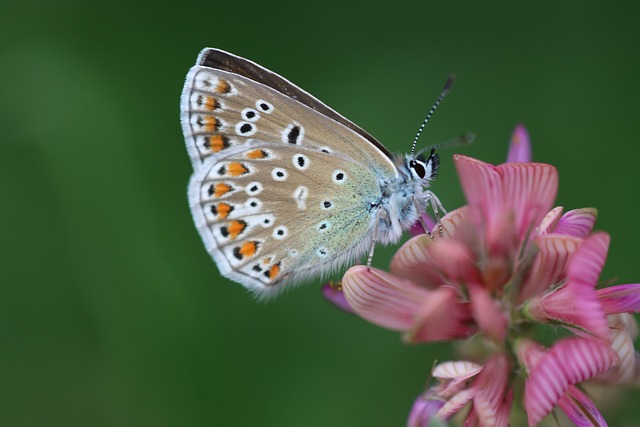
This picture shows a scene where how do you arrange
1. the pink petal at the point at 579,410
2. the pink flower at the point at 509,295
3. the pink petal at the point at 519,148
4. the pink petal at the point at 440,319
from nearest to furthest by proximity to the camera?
the pink petal at the point at 440,319
the pink flower at the point at 509,295
the pink petal at the point at 579,410
the pink petal at the point at 519,148

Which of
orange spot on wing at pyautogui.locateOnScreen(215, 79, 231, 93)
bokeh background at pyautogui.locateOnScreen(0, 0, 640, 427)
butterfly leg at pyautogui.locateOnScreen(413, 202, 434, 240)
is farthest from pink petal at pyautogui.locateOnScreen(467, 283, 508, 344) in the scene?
bokeh background at pyautogui.locateOnScreen(0, 0, 640, 427)

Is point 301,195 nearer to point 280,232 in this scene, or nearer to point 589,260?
point 280,232

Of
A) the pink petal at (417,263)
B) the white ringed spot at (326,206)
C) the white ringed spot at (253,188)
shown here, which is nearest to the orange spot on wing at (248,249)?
the white ringed spot at (253,188)

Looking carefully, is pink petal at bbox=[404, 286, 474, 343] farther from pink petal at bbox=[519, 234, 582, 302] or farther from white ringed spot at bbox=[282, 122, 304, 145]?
white ringed spot at bbox=[282, 122, 304, 145]

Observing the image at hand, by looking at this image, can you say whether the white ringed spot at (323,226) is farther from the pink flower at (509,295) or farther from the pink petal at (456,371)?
the pink petal at (456,371)

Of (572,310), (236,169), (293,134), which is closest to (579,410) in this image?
(572,310)

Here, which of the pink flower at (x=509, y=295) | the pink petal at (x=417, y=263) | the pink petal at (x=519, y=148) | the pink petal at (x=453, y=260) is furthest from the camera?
the pink petal at (x=519, y=148)

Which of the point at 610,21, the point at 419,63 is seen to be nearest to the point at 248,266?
the point at 419,63
